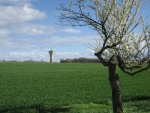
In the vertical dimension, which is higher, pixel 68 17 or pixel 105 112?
pixel 68 17

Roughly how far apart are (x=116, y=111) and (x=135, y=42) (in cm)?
305

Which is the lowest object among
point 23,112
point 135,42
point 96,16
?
point 23,112

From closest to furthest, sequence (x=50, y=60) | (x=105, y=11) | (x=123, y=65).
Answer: (x=105, y=11) < (x=123, y=65) < (x=50, y=60)

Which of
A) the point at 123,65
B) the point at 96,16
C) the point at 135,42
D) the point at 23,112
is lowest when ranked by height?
the point at 23,112

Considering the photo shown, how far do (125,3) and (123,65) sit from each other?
2305 millimetres

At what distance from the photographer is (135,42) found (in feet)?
41.2

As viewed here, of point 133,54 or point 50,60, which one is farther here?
point 50,60

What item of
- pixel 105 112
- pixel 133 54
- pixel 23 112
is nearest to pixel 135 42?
pixel 133 54

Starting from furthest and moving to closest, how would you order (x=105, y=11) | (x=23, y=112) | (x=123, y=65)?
(x=23, y=112), (x=123, y=65), (x=105, y=11)

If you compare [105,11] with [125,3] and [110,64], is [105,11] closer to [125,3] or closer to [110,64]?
[125,3]

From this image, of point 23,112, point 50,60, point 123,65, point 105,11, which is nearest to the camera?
point 105,11

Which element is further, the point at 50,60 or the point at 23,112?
the point at 50,60

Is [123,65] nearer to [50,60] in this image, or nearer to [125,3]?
[125,3]

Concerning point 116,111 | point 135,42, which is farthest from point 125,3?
point 116,111
